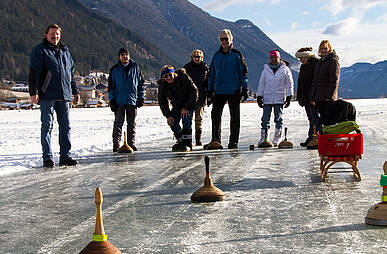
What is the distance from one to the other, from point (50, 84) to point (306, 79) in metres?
5.14

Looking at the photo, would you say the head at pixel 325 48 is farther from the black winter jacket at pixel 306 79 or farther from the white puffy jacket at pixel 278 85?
the white puffy jacket at pixel 278 85

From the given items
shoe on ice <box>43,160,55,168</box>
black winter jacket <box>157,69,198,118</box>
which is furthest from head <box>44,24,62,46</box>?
black winter jacket <box>157,69,198,118</box>

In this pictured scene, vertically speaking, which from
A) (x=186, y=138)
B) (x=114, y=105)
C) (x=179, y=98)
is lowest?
(x=186, y=138)

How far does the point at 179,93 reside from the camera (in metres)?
9.59

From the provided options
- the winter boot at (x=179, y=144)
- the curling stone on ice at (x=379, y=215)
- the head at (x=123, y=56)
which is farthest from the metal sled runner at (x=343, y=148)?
the head at (x=123, y=56)

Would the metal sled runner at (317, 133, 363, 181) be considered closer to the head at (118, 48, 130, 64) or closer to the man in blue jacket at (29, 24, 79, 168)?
the man in blue jacket at (29, 24, 79, 168)

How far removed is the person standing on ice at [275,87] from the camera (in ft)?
32.7

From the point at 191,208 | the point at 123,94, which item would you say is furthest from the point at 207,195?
the point at 123,94

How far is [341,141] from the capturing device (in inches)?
227

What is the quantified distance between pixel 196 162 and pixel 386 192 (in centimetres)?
Result: 418

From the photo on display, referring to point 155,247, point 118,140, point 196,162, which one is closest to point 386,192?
point 155,247

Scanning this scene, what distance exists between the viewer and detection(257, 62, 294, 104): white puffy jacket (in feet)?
32.7

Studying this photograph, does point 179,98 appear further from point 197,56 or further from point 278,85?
point 278,85

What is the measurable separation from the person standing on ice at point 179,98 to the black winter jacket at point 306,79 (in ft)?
7.44
